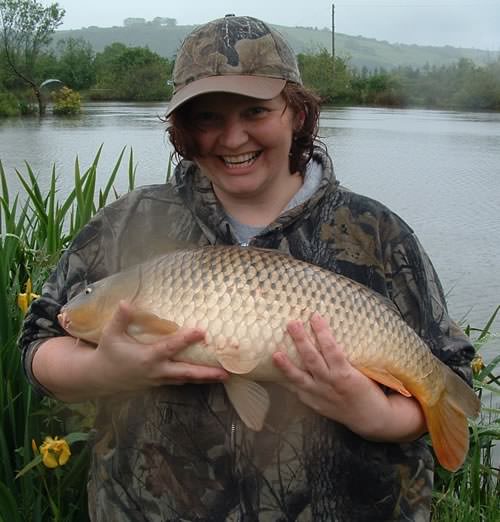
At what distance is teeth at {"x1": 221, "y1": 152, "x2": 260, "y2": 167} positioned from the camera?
49.4 inches

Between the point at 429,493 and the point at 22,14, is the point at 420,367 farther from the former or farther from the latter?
the point at 22,14

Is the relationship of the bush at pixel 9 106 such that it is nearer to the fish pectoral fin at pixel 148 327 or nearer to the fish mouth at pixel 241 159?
the fish mouth at pixel 241 159

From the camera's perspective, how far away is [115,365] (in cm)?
113

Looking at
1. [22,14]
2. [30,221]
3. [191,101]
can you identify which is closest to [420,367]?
[191,101]

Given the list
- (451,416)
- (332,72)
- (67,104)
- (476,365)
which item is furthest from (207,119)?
(332,72)

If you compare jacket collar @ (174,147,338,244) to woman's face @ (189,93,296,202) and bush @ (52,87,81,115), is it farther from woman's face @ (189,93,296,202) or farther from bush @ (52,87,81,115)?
bush @ (52,87,81,115)

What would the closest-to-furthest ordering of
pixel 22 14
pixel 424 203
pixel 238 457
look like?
1. pixel 238 457
2. pixel 424 203
3. pixel 22 14

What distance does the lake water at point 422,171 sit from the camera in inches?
186

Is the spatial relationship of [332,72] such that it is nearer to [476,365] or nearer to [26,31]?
[26,31]

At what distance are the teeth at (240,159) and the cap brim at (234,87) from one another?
3.8 inches

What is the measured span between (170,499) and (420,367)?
44cm

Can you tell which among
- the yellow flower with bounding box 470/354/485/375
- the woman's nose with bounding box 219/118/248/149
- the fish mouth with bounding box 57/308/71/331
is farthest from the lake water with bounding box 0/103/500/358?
the yellow flower with bounding box 470/354/485/375

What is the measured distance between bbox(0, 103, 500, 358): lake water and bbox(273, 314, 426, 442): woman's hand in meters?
0.85

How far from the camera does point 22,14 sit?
3372 cm
